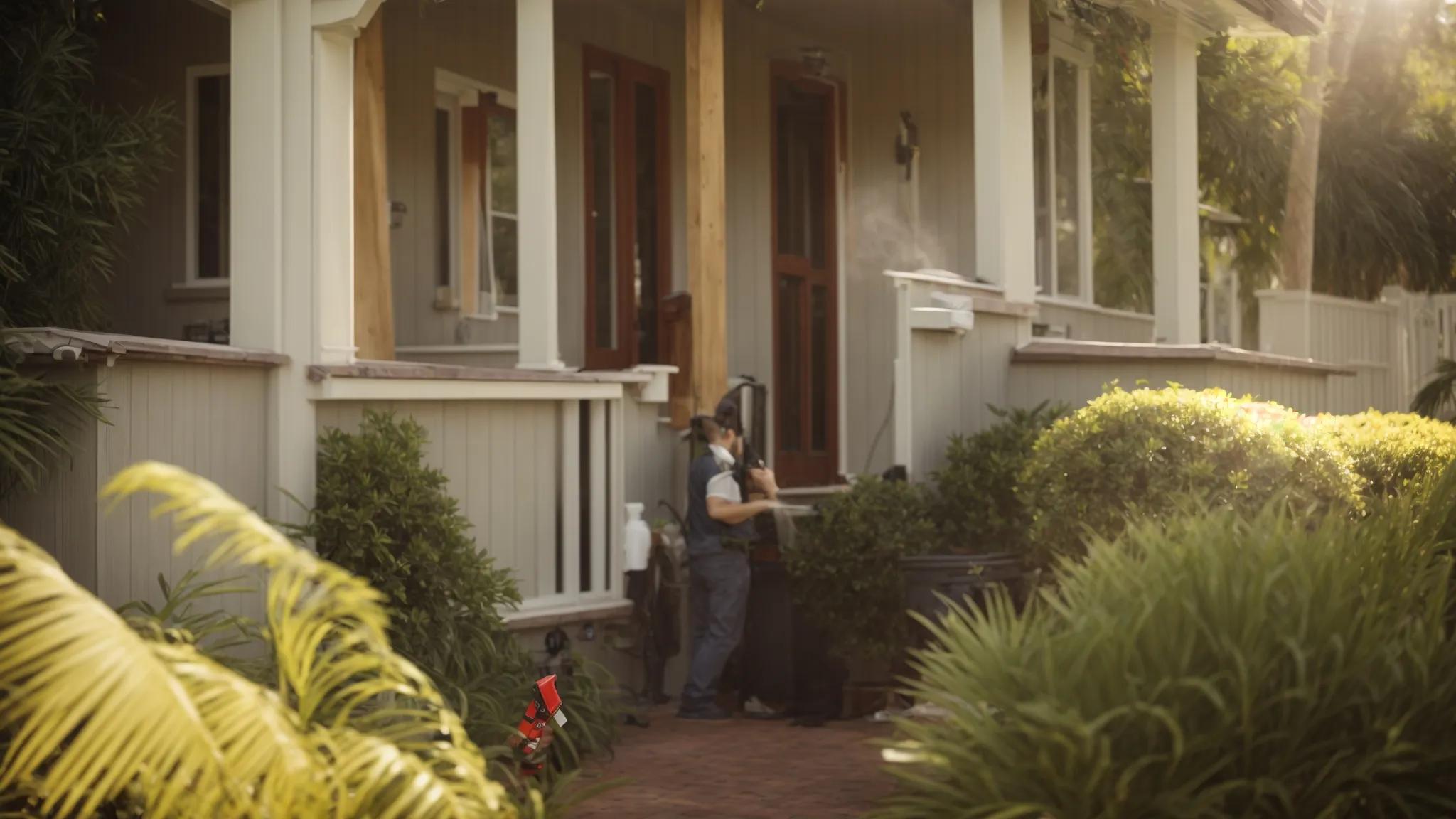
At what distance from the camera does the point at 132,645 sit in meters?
4.36

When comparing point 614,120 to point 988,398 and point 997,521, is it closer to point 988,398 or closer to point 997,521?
point 988,398

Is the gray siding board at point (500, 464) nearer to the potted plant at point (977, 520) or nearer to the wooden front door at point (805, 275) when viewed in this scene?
the potted plant at point (977, 520)

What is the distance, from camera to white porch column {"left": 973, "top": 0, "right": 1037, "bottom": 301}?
11586 millimetres

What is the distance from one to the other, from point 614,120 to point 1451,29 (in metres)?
16.2

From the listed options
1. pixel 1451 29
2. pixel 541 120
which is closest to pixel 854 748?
pixel 541 120

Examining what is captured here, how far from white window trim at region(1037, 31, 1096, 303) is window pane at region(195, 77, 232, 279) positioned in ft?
19.7

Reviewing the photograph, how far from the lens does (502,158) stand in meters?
14.2

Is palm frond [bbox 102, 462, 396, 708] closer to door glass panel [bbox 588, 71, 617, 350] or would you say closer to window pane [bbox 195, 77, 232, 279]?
window pane [bbox 195, 77, 232, 279]

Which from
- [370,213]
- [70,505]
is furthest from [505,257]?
[70,505]

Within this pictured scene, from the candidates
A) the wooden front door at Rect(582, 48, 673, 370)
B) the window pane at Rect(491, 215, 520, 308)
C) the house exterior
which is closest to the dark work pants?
the house exterior

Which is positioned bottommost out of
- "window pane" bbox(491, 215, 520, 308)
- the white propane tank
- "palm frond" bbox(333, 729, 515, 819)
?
"palm frond" bbox(333, 729, 515, 819)

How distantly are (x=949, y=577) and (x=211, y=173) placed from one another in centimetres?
615

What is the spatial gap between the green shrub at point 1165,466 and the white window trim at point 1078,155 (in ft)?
15.1

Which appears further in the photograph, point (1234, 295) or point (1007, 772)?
point (1234, 295)
